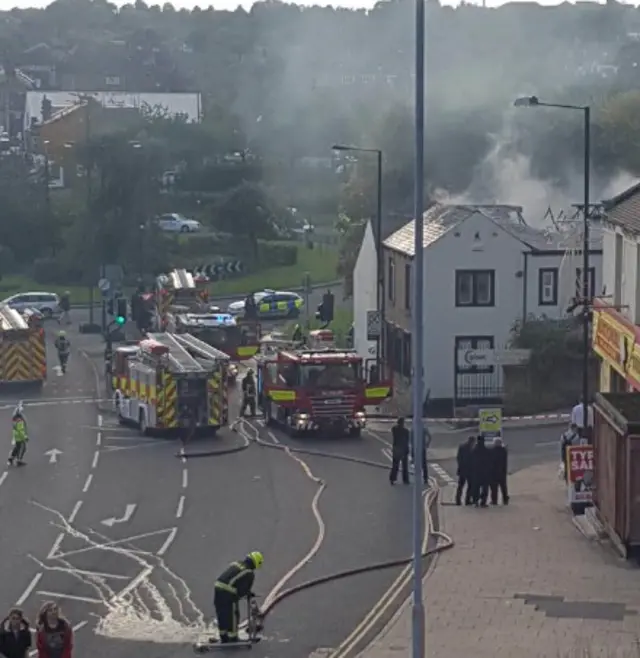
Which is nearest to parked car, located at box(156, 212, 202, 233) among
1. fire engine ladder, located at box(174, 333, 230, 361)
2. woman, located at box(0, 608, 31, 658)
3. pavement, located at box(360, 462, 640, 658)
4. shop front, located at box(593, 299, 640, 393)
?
fire engine ladder, located at box(174, 333, 230, 361)

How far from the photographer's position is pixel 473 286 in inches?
1756

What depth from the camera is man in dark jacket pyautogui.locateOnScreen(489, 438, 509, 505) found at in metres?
27.9

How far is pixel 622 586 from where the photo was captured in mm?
21500

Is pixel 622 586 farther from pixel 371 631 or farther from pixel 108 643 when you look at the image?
pixel 108 643

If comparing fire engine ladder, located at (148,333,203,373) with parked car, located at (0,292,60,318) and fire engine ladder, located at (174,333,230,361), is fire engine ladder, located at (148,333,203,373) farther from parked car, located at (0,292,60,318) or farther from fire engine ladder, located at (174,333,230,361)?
parked car, located at (0,292,60,318)

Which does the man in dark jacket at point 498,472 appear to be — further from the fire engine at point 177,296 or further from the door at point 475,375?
the fire engine at point 177,296

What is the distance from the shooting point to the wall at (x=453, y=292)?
4416 cm

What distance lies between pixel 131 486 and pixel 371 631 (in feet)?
40.0

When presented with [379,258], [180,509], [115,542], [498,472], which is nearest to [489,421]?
[498,472]

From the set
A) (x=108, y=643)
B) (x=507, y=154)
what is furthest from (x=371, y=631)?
(x=507, y=154)

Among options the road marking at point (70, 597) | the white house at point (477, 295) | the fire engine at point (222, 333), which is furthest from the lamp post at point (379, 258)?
the road marking at point (70, 597)

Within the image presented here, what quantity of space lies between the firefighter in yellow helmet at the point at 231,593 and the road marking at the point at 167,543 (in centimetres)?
558

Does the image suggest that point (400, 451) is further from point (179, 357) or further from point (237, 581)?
point (237, 581)

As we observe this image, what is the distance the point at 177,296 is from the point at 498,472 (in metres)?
28.4
